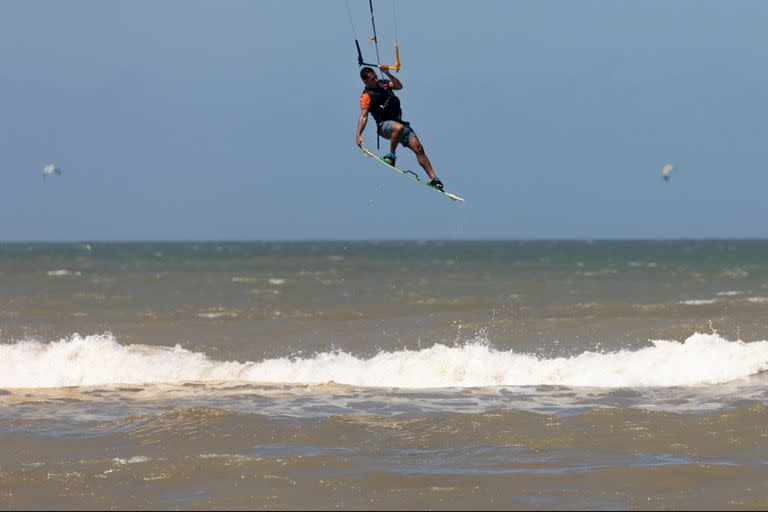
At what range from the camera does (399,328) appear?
74.5 ft

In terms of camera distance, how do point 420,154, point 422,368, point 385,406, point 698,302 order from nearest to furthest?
point 385,406, point 420,154, point 422,368, point 698,302

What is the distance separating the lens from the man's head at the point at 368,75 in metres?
13.5

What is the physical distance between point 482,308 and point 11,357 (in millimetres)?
12745

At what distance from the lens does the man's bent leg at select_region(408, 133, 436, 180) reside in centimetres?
1405

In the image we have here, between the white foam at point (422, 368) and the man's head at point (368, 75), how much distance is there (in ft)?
15.5

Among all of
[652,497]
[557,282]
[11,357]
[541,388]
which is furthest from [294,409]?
[557,282]

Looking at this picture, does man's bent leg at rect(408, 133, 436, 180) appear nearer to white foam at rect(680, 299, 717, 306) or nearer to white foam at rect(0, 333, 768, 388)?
white foam at rect(0, 333, 768, 388)

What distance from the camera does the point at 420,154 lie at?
14.1 m

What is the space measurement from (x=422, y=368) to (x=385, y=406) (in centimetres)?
355

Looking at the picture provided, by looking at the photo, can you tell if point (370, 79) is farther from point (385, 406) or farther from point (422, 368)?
point (422, 368)

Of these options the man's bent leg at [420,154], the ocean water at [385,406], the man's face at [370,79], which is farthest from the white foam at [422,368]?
the man's face at [370,79]

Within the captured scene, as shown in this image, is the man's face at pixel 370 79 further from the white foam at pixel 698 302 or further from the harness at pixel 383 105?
the white foam at pixel 698 302

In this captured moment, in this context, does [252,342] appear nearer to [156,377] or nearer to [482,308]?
[156,377]

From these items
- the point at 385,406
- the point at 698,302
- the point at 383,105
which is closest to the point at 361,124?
the point at 383,105
